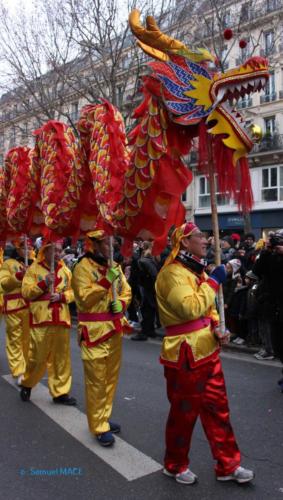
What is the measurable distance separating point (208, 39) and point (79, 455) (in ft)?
47.4

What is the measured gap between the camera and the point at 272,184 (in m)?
25.1

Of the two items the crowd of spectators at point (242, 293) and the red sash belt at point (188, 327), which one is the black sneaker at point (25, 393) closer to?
the crowd of spectators at point (242, 293)

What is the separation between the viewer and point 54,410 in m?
4.65

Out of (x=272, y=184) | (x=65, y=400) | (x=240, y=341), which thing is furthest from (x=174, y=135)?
(x=272, y=184)

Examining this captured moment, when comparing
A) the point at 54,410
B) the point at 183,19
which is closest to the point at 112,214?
the point at 54,410

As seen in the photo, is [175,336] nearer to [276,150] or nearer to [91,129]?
[91,129]

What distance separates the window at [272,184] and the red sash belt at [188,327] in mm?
22735

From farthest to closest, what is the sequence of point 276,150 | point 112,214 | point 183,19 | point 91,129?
1. point 276,150
2. point 183,19
3. point 91,129
4. point 112,214

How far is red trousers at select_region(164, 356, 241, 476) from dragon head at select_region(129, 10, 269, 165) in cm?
137

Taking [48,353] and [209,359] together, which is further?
[48,353]

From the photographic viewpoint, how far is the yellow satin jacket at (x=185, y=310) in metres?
2.94

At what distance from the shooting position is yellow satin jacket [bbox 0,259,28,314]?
18.7ft

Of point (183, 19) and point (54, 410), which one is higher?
point (183, 19)

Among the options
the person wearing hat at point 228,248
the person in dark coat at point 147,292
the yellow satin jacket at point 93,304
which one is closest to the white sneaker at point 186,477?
the yellow satin jacket at point 93,304
